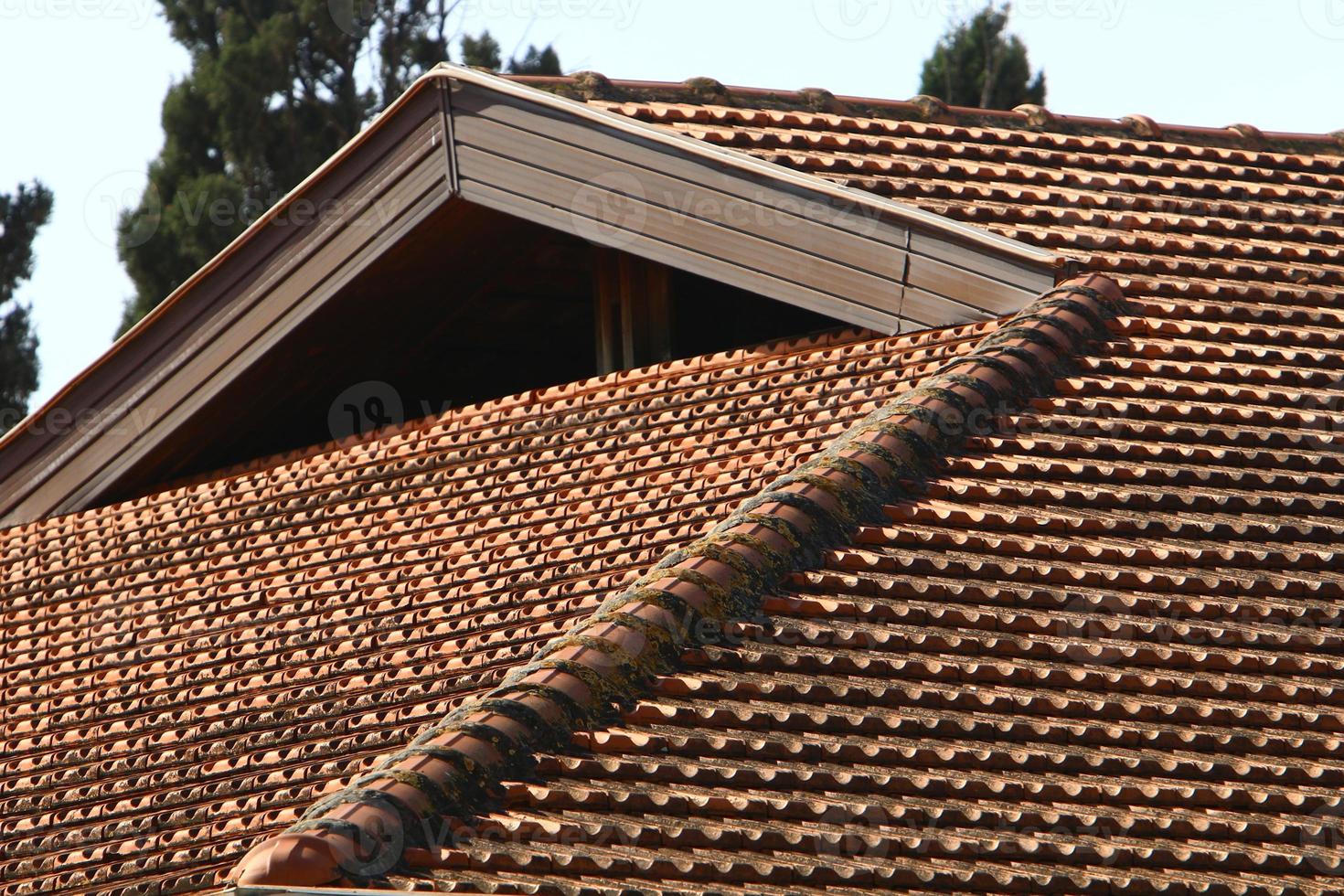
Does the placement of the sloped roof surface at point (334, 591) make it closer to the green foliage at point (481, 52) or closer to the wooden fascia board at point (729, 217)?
the wooden fascia board at point (729, 217)

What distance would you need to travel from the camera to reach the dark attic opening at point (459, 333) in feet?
34.2

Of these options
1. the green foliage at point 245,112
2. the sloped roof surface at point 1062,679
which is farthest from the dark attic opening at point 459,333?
A: the green foliage at point 245,112

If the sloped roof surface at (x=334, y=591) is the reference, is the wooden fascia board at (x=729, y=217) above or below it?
above

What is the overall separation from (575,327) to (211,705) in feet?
13.2

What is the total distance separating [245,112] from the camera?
27.6 meters

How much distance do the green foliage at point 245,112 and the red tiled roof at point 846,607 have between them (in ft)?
51.5

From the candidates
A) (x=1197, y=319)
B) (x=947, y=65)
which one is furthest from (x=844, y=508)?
(x=947, y=65)

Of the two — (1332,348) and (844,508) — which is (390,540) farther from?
(1332,348)

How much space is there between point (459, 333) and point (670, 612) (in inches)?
197

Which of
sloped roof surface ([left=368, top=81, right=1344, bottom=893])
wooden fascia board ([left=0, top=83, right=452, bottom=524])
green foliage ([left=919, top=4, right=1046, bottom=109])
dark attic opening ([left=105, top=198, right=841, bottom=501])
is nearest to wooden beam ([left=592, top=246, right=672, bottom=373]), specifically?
dark attic opening ([left=105, top=198, right=841, bottom=501])

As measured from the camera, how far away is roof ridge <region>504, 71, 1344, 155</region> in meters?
10.4

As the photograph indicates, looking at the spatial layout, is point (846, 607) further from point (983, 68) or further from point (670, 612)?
point (983, 68)

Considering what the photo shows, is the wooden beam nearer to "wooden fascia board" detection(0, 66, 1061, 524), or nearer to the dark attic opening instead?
the dark attic opening

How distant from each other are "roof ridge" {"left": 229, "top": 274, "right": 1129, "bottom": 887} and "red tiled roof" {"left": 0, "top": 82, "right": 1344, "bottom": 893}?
13 cm
